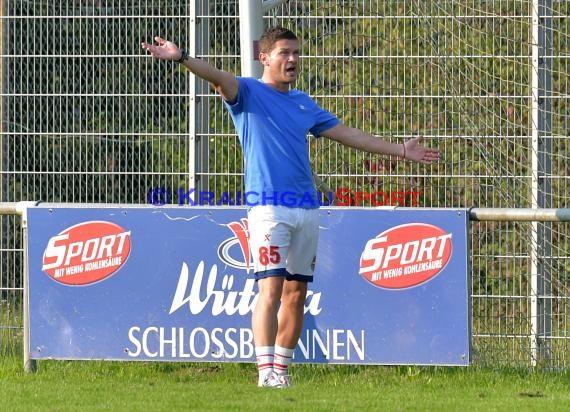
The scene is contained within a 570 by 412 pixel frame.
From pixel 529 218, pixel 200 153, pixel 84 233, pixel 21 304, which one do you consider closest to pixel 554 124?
pixel 529 218

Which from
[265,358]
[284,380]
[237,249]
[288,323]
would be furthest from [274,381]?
[237,249]

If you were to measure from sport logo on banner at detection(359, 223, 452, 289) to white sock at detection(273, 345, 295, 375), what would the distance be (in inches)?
36.8

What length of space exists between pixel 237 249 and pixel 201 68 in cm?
164

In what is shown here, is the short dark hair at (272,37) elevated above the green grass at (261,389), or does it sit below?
above

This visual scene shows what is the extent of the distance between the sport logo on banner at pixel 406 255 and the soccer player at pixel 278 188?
27.6 inches

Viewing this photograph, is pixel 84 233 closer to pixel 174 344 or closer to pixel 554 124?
pixel 174 344

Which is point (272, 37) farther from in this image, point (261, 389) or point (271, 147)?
point (261, 389)

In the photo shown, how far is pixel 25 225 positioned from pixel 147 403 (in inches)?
80.4

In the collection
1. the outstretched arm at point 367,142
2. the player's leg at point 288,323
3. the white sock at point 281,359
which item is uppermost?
the outstretched arm at point 367,142

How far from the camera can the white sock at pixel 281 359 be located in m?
7.99

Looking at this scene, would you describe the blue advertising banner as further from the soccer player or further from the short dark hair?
the short dark hair

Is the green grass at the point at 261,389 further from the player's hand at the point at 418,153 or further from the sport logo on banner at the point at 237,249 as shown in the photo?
the player's hand at the point at 418,153

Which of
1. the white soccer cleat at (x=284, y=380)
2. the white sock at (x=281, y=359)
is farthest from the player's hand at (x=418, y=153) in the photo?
the white soccer cleat at (x=284, y=380)

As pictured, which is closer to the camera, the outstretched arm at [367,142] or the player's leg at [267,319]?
the player's leg at [267,319]
